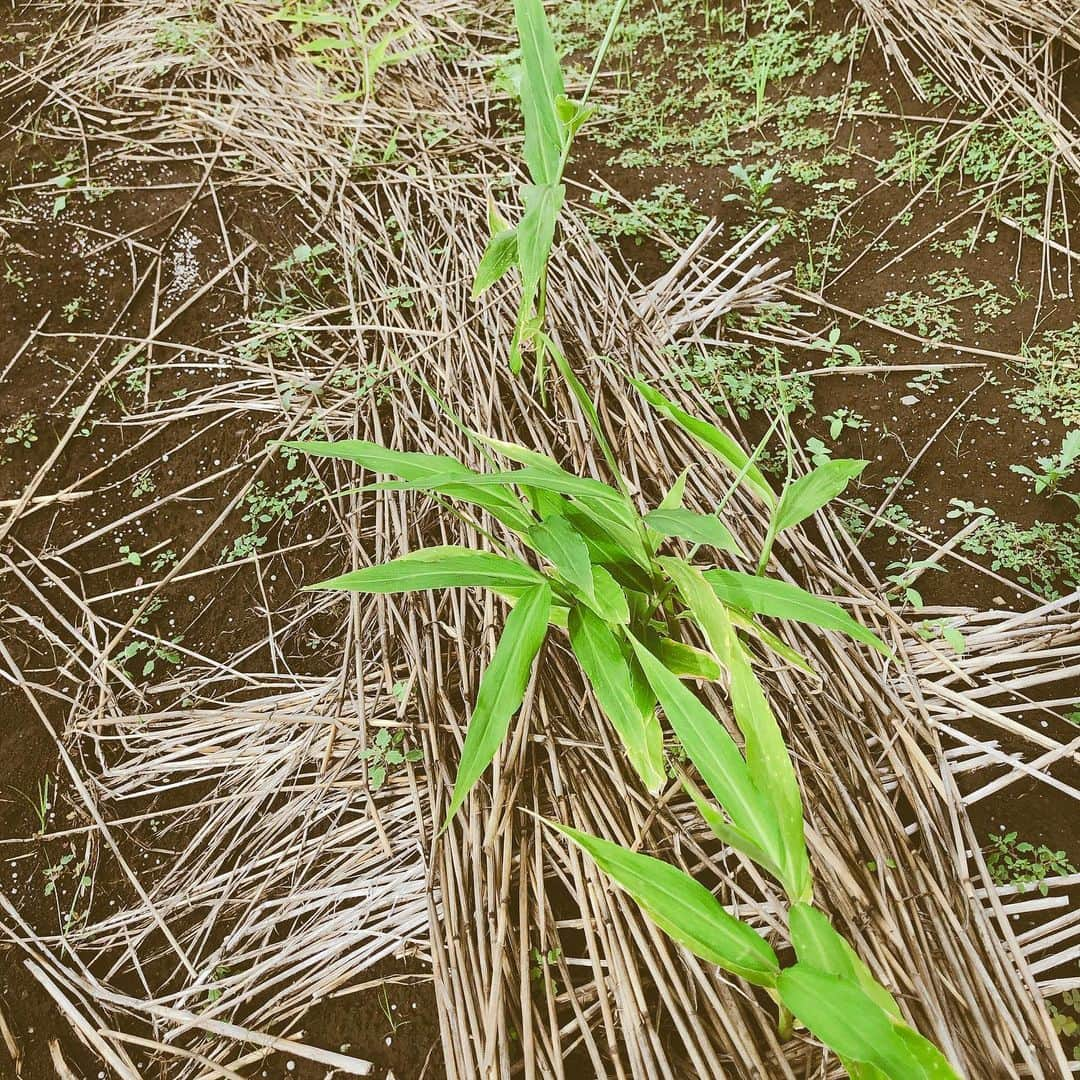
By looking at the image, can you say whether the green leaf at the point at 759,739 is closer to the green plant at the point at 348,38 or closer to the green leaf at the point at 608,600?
the green leaf at the point at 608,600

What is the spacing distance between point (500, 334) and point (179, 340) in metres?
0.79

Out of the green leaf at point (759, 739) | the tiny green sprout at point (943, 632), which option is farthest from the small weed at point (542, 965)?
the tiny green sprout at point (943, 632)

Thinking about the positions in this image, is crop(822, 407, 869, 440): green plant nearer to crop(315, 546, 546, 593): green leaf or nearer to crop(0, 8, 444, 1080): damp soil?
crop(315, 546, 546, 593): green leaf

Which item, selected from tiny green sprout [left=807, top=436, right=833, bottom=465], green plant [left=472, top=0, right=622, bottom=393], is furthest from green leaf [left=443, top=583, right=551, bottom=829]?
tiny green sprout [left=807, top=436, right=833, bottom=465]

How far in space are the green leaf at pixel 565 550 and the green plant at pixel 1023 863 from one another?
25.6 inches

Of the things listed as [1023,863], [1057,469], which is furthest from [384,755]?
[1057,469]

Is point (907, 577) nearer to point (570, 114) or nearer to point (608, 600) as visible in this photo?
point (608, 600)

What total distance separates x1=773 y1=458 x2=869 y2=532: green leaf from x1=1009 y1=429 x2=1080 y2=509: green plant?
1.97 ft

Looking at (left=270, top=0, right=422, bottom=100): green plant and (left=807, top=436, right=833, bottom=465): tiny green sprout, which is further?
(left=270, top=0, right=422, bottom=100): green plant

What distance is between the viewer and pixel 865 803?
926mm

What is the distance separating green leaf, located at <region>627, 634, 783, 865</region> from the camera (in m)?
0.67

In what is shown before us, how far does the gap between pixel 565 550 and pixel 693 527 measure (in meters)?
0.15

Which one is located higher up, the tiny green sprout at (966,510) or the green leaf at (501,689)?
the tiny green sprout at (966,510)

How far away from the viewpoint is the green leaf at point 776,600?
83cm
